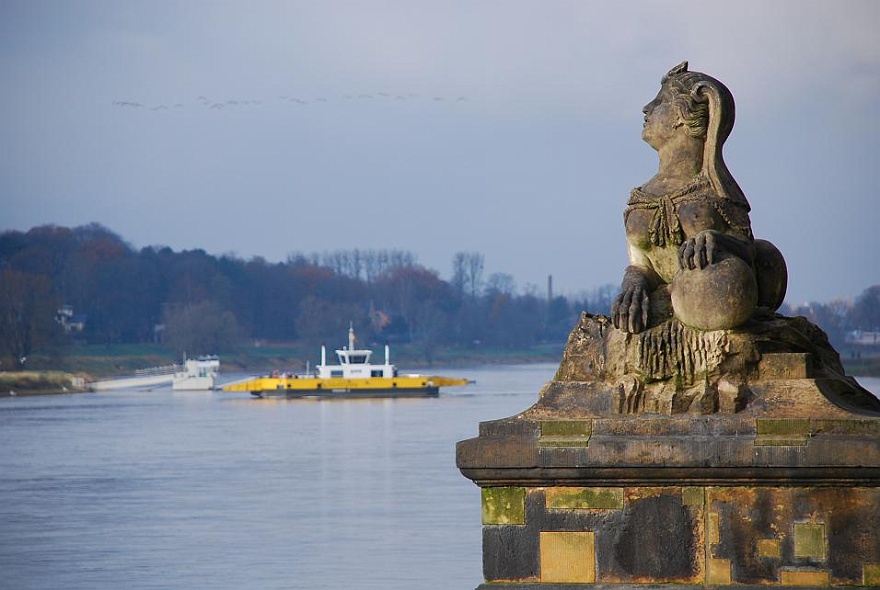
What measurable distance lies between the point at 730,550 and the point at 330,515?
17.3m

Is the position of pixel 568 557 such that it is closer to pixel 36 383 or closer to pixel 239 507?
pixel 239 507

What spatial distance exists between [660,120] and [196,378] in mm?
97660

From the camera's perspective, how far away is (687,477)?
27.6ft

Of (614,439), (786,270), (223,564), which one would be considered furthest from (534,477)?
(223,564)

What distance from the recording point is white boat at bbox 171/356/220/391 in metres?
105

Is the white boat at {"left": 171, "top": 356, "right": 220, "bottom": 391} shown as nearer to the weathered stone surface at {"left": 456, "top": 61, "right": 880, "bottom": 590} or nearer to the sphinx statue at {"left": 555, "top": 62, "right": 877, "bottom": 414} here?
the sphinx statue at {"left": 555, "top": 62, "right": 877, "bottom": 414}

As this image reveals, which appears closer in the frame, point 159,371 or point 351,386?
point 351,386

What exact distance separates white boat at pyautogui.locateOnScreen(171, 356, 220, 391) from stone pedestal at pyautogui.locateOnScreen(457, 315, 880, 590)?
96947 mm

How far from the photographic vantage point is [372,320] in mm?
145750

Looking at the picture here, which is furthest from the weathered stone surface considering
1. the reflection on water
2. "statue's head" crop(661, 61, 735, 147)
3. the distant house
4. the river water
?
the distant house

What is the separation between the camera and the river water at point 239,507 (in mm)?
19156

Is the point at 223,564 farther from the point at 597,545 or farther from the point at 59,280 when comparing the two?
the point at 59,280

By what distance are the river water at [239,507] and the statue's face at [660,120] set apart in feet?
28.6

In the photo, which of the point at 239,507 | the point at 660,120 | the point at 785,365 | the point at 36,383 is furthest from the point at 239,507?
the point at 36,383
